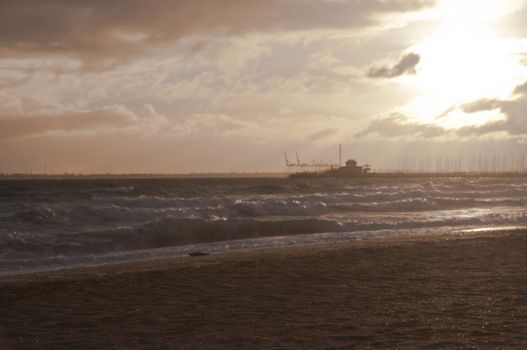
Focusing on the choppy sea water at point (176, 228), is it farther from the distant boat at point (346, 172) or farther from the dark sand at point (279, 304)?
the distant boat at point (346, 172)

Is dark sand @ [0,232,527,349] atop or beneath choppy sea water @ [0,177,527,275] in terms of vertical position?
atop

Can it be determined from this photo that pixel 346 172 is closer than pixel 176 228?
No

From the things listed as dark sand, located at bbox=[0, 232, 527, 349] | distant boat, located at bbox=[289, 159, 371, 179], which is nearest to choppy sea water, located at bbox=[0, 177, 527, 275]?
dark sand, located at bbox=[0, 232, 527, 349]

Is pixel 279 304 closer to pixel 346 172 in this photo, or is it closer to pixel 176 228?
pixel 176 228

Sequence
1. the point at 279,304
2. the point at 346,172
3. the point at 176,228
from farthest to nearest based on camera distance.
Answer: the point at 346,172, the point at 176,228, the point at 279,304

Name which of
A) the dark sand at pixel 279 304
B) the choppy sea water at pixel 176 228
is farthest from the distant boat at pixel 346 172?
the dark sand at pixel 279 304

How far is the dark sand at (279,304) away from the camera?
7789 millimetres

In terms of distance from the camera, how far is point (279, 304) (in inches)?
390

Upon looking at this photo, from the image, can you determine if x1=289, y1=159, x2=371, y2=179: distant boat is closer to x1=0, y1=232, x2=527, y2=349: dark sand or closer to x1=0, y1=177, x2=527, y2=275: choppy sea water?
x1=0, y1=177, x2=527, y2=275: choppy sea water

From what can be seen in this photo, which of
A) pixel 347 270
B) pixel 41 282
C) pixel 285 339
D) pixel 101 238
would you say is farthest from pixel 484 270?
pixel 101 238

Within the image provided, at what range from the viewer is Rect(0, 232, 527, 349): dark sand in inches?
307

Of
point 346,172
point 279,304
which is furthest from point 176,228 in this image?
point 346,172

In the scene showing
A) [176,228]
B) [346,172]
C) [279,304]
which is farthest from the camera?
[346,172]

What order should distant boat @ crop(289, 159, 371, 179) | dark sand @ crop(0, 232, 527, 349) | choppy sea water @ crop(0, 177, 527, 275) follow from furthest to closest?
1. distant boat @ crop(289, 159, 371, 179)
2. choppy sea water @ crop(0, 177, 527, 275)
3. dark sand @ crop(0, 232, 527, 349)
